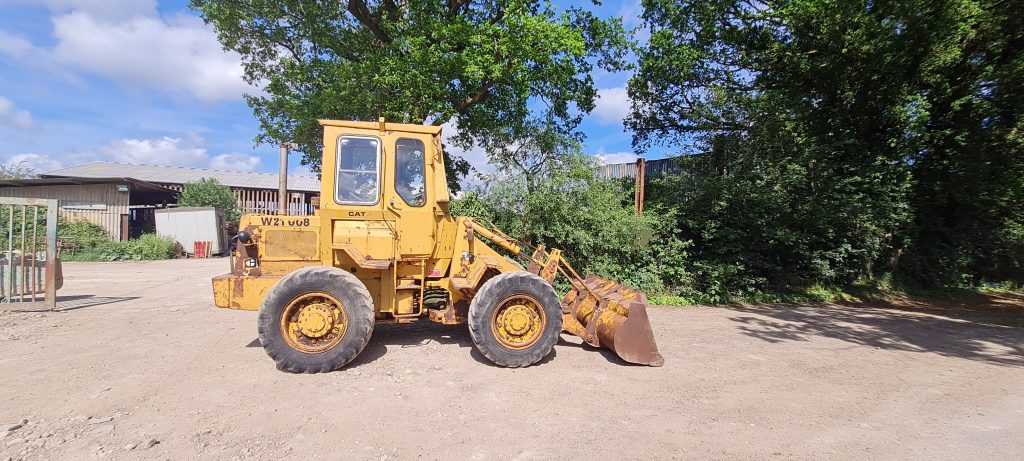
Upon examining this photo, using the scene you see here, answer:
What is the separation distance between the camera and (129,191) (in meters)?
20.6

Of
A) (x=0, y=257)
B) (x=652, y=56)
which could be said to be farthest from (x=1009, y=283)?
(x=0, y=257)

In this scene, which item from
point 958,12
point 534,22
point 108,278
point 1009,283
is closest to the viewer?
point 958,12

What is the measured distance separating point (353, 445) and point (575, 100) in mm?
11276

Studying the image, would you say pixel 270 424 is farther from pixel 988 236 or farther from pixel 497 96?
pixel 988 236

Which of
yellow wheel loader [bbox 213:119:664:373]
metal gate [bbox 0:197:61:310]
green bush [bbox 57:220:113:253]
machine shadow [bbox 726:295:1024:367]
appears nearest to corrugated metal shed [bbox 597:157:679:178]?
machine shadow [bbox 726:295:1024:367]

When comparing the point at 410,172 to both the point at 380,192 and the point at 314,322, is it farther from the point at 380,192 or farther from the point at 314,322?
the point at 314,322

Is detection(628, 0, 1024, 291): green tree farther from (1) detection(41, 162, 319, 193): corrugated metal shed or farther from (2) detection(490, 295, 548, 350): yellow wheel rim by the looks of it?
(1) detection(41, 162, 319, 193): corrugated metal shed

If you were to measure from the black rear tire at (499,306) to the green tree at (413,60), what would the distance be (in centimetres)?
613

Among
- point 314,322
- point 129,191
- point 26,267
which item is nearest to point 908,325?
point 314,322

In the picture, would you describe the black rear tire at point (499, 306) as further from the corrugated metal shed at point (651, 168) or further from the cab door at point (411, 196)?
the corrugated metal shed at point (651, 168)

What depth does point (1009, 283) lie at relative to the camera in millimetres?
14766

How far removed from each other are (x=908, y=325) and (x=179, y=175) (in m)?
35.9

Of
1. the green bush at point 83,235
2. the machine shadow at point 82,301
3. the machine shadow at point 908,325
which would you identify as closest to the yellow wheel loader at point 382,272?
the machine shadow at point 908,325

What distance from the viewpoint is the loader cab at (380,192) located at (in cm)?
516
